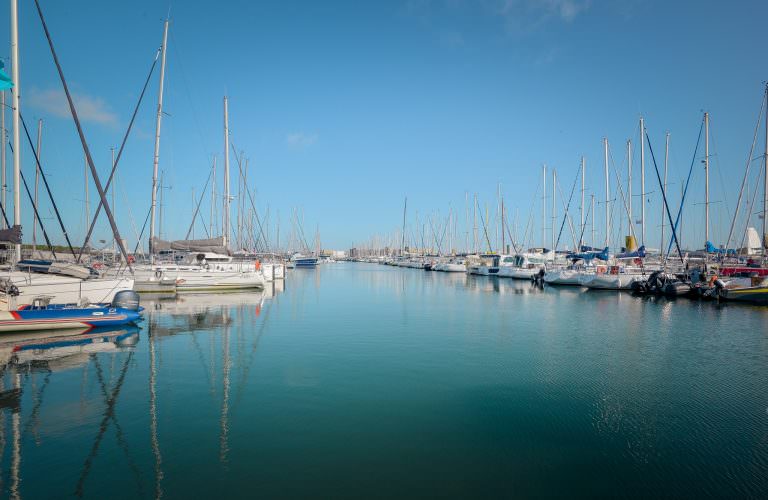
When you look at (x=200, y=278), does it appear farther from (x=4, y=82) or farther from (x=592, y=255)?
(x=592, y=255)

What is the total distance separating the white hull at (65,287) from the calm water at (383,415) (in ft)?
13.5

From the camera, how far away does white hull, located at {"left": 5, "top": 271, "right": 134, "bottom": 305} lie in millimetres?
18906

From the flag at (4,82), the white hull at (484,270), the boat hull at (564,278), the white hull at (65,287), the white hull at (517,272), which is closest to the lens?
the flag at (4,82)

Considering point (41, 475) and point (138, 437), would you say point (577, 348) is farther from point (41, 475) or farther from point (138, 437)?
point (41, 475)

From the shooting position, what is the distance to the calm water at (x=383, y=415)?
264 inches

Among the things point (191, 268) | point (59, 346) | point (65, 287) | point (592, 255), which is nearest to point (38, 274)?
point (65, 287)

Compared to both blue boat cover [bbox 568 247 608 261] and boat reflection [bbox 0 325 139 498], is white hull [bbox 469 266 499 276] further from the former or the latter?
boat reflection [bbox 0 325 139 498]

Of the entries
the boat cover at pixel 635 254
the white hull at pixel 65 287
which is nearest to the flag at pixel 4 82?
the white hull at pixel 65 287

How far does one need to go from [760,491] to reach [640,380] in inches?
232

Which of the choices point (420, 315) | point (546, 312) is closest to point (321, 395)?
point (420, 315)

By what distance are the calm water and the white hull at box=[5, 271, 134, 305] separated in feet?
13.5

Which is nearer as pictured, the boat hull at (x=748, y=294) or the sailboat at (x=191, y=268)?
the boat hull at (x=748, y=294)

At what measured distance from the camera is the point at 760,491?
644 cm

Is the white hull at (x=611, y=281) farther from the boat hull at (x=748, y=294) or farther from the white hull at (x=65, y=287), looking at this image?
the white hull at (x=65, y=287)
